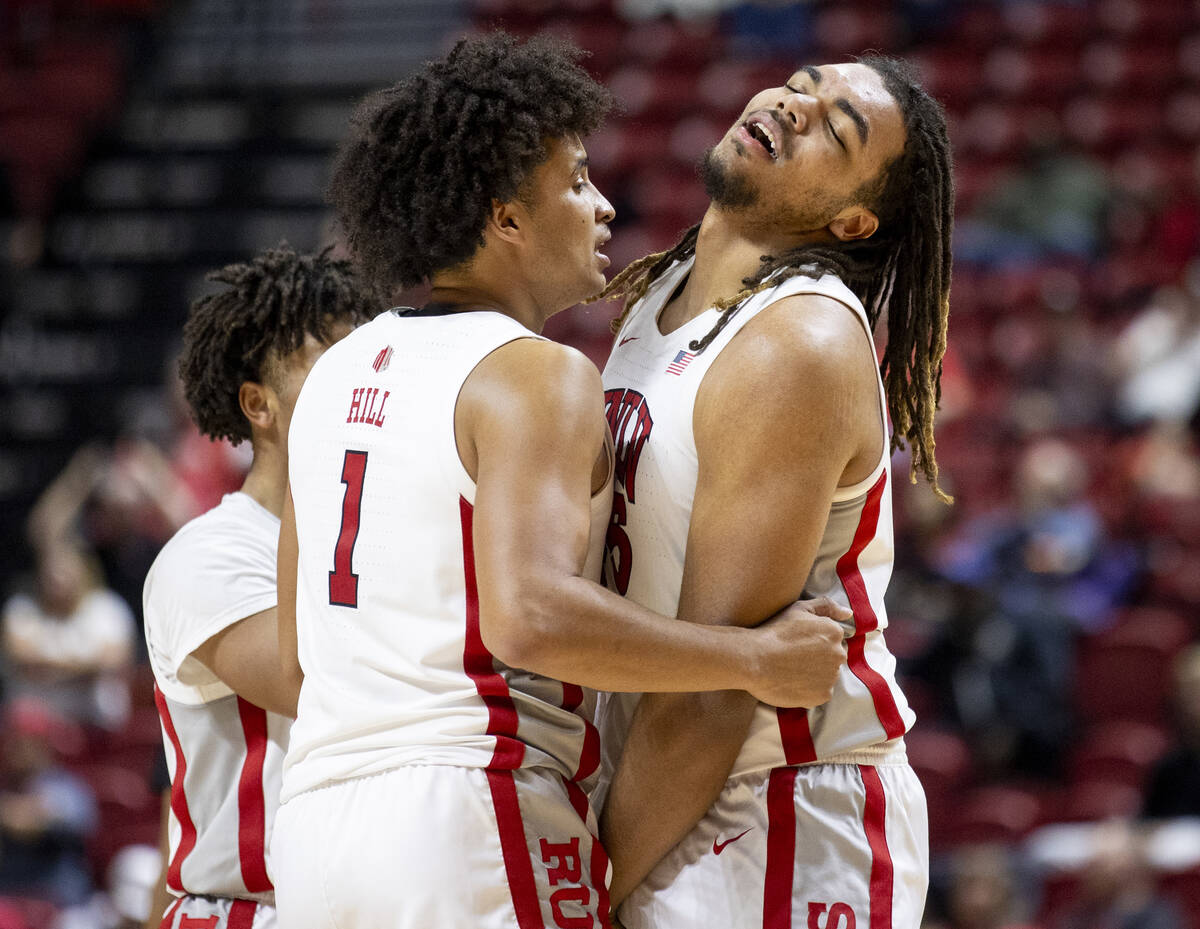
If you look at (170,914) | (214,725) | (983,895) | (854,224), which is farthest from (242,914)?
(983,895)

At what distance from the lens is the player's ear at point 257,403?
2.95 meters

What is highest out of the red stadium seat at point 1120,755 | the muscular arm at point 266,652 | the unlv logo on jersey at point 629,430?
the unlv logo on jersey at point 629,430

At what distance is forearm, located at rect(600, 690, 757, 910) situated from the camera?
2.33m

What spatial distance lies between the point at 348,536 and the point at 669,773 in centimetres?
59

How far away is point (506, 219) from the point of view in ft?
7.82

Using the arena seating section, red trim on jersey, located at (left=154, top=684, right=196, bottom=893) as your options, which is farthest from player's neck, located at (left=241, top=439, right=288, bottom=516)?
the arena seating section

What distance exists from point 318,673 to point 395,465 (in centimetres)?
34

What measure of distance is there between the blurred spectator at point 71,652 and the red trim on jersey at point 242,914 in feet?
15.9

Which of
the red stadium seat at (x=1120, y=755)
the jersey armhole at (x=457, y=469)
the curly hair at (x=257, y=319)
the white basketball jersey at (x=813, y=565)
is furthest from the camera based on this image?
the red stadium seat at (x=1120, y=755)

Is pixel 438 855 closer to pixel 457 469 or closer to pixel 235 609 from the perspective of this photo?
pixel 457 469

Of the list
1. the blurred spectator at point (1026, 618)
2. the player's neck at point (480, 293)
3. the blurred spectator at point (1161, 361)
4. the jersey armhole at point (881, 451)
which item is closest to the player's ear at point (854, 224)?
the jersey armhole at point (881, 451)

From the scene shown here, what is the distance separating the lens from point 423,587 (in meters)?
2.20

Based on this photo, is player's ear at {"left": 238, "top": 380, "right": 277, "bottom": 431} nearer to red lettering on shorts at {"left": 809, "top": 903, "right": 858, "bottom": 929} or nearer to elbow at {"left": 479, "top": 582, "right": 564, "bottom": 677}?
elbow at {"left": 479, "top": 582, "right": 564, "bottom": 677}

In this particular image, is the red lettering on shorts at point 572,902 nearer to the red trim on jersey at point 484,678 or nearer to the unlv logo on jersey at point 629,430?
the red trim on jersey at point 484,678
